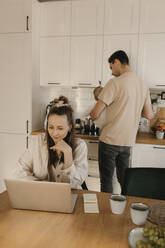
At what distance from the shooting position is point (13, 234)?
886 mm

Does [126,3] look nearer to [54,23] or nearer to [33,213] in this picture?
[54,23]

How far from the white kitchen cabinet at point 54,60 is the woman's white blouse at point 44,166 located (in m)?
1.46

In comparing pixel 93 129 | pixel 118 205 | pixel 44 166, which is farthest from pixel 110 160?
pixel 118 205

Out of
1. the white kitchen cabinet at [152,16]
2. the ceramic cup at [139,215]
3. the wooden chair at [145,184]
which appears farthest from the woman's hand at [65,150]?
the white kitchen cabinet at [152,16]

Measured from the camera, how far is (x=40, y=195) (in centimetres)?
104

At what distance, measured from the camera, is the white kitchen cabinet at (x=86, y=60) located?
9.06 feet

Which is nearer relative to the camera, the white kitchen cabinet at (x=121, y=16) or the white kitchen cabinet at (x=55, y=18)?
the white kitchen cabinet at (x=121, y=16)

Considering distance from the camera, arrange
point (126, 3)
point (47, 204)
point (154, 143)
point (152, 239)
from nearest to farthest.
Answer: point (152, 239), point (47, 204), point (154, 143), point (126, 3)

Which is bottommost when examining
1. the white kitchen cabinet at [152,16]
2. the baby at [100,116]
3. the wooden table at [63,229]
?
the wooden table at [63,229]

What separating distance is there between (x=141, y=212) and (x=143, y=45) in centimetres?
211

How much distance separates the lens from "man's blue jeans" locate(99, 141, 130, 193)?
2279 mm

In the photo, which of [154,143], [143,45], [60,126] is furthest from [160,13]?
[60,126]

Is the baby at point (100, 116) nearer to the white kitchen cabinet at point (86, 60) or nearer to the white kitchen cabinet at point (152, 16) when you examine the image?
the white kitchen cabinet at point (86, 60)

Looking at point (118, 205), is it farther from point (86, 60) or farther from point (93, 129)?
point (86, 60)
